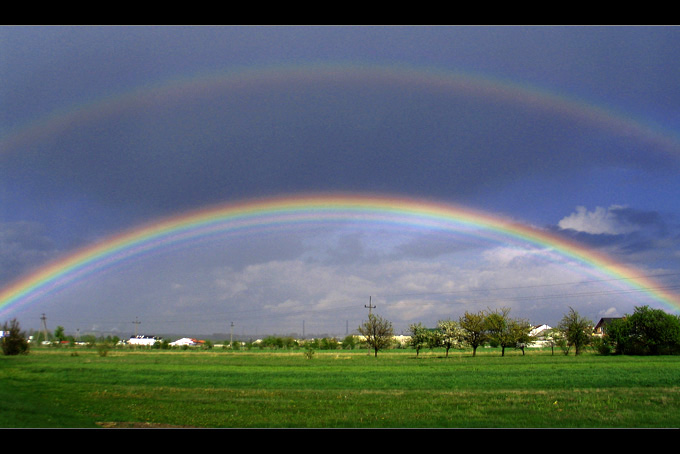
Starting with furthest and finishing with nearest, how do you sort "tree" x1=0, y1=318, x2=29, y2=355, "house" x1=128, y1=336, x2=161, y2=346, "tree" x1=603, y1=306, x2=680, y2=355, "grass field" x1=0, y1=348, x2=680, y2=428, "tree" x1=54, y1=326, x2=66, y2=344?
"house" x1=128, y1=336, x2=161, y2=346, "tree" x1=54, y1=326, x2=66, y2=344, "tree" x1=603, y1=306, x2=680, y2=355, "tree" x1=0, y1=318, x2=29, y2=355, "grass field" x1=0, y1=348, x2=680, y2=428

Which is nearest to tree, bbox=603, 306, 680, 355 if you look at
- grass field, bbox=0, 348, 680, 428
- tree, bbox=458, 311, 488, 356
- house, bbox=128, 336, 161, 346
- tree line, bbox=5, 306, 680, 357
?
tree line, bbox=5, 306, 680, 357

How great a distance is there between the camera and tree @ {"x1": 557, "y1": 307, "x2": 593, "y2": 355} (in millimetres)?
63625

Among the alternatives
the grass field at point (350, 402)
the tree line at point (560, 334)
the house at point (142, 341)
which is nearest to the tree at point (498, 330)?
the tree line at point (560, 334)

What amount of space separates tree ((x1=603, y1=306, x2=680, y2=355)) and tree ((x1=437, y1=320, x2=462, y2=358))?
765 inches

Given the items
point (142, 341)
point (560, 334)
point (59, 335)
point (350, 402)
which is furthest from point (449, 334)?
point (142, 341)

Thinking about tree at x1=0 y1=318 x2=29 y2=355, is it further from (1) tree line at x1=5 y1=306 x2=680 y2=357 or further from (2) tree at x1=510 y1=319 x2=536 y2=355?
(2) tree at x1=510 y1=319 x2=536 y2=355

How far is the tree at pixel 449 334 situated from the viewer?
60875 millimetres

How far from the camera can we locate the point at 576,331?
63.7m

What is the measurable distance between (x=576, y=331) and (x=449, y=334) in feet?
60.4

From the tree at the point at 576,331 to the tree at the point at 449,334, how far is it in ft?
52.6

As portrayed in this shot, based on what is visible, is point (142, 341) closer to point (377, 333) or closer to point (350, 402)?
point (377, 333)
